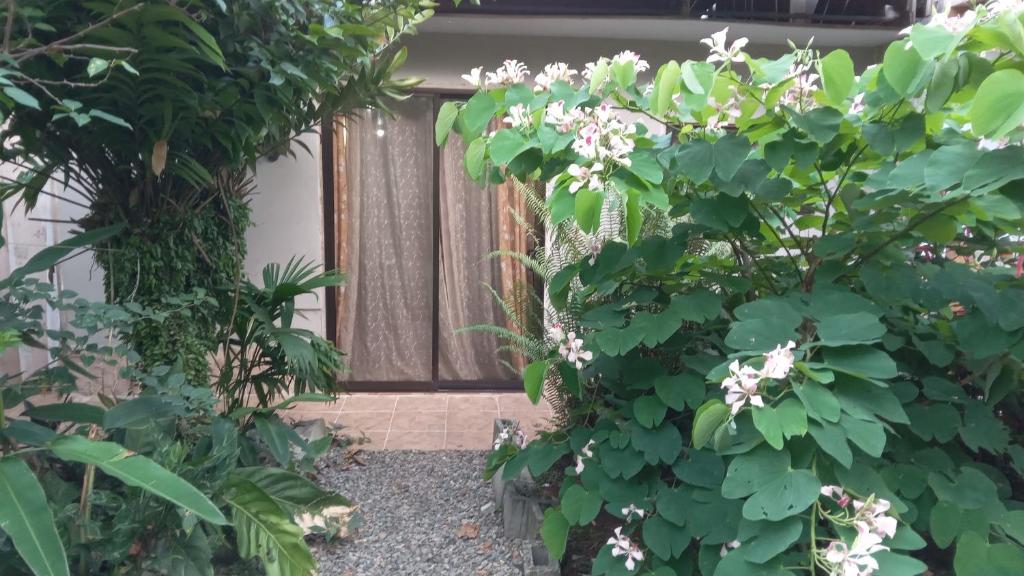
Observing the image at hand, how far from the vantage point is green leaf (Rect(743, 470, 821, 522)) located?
40.8 inches

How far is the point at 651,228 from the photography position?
7.60ft

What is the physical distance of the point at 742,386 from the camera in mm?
1090

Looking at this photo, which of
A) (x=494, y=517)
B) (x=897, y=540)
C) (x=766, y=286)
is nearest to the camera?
(x=897, y=540)

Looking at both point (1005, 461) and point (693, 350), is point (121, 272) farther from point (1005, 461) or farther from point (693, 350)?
point (1005, 461)

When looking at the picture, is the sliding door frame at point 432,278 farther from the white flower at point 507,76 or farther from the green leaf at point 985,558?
the green leaf at point 985,558

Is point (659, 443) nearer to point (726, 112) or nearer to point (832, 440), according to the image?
point (832, 440)

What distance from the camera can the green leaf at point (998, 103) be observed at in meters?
0.96

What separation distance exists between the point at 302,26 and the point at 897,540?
7.49 ft

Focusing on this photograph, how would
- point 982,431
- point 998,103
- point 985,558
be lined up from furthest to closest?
point 982,431, point 985,558, point 998,103

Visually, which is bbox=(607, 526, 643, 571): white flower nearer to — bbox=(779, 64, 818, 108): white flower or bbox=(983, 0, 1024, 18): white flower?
bbox=(779, 64, 818, 108): white flower

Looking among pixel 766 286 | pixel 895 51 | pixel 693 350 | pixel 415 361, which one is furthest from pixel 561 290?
pixel 415 361

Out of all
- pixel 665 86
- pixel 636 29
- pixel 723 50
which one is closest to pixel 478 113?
pixel 665 86

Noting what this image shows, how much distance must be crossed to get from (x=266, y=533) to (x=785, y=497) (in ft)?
4.25

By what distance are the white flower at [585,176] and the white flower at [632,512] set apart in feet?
3.00
